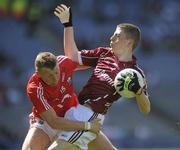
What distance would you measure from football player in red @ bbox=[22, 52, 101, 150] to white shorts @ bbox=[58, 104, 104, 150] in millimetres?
56

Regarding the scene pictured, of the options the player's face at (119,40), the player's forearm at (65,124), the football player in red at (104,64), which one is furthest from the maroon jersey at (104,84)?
the player's forearm at (65,124)

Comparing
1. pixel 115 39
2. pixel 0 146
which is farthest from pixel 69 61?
pixel 0 146

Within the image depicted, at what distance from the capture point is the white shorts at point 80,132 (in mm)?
6816

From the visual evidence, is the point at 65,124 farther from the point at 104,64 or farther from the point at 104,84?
the point at 104,64

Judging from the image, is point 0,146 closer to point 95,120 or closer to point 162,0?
point 162,0

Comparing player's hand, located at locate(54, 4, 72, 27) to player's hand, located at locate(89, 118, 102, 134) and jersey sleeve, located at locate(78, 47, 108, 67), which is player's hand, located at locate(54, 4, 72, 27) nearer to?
jersey sleeve, located at locate(78, 47, 108, 67)

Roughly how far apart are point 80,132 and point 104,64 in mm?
800

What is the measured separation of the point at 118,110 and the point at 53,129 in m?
10.5

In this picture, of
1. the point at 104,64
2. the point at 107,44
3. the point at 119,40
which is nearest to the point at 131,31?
the point at 119,40

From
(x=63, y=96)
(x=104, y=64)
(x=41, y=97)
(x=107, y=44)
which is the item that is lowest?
(x=107, y=44)

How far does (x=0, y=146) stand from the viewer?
16203 mm

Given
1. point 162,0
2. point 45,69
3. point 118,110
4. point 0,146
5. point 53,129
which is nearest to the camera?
point 45,69

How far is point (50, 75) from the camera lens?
21.7 feet

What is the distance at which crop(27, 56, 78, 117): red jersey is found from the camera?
6.75 metres
